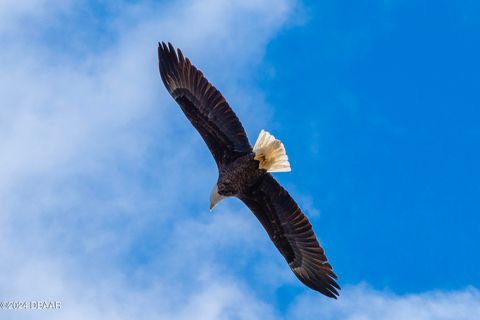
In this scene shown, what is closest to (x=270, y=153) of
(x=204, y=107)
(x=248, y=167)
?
(x=248, y=167)

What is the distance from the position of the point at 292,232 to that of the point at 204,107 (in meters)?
2.61

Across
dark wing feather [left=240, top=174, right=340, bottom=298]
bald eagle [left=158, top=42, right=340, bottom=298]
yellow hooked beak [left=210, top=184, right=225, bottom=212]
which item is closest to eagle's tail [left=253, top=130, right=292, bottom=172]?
bald eagle [left=158, top=42, right=340, bottom=298]

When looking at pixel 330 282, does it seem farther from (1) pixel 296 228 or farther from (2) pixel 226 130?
(2) pixel 226 130

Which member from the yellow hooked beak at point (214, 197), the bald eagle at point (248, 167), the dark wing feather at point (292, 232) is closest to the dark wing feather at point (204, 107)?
the bald eagle at point (248, 167)

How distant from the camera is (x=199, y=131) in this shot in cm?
1720

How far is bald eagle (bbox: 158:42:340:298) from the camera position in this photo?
1698cm

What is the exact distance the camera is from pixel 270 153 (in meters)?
16.9

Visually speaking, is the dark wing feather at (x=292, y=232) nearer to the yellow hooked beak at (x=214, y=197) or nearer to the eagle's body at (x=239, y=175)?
the eagle's body at (x=239, y=175)

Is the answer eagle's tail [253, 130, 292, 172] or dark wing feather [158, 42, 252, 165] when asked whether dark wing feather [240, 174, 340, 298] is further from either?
dark wing feather [158, 42, 252, 165]

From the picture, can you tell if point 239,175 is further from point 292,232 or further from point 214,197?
point 292,232

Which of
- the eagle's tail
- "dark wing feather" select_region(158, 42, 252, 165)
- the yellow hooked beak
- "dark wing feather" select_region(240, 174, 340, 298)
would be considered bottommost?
"dark wing feather" select_region(240, 174, 340, 298)

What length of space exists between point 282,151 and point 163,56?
264 centimetres

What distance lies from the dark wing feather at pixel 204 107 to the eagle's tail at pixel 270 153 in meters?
0.20

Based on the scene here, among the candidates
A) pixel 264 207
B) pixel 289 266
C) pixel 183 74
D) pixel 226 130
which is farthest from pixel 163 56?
pixel 289 266
